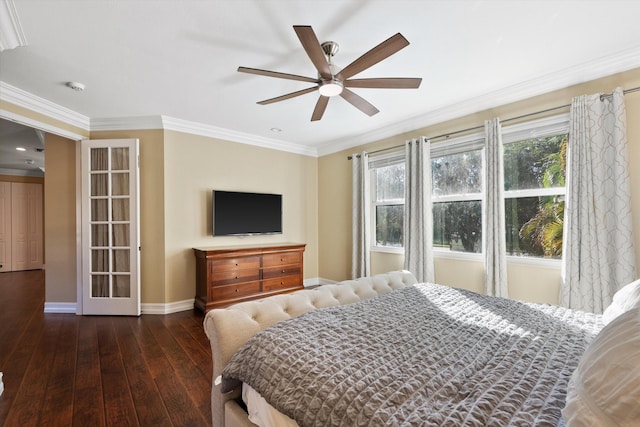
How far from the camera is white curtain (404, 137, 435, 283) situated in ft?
12.3

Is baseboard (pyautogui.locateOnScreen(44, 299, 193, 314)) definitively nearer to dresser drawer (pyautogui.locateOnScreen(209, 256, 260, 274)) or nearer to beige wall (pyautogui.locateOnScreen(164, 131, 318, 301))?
beige wall (pyautogui.locateOnScreen(164, 131, 318, 301))

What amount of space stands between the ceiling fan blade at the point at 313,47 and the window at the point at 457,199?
7.18ft

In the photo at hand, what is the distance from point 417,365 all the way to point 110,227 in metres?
4.12

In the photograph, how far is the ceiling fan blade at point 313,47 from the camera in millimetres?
1722

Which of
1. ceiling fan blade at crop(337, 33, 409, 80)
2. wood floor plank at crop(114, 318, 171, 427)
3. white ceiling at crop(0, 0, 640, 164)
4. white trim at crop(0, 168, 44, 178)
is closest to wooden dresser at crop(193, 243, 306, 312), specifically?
wood floor plank at crop(114, 318, 171, 427)

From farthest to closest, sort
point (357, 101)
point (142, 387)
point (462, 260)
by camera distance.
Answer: point (462, 260)
point (357, 101)
point (142, 387)

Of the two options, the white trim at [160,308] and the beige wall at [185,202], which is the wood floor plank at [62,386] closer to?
the white trim at [160,308]

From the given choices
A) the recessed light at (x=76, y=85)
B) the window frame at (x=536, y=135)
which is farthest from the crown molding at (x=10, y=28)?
the window frame at (x=536, y=135)

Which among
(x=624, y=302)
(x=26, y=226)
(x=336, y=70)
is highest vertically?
(x=336, y=70)

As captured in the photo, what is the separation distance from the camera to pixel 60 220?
12.8 ft

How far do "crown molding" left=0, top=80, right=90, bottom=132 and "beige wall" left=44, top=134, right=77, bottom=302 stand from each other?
45 centimetres

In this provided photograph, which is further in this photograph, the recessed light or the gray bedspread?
the recessed light

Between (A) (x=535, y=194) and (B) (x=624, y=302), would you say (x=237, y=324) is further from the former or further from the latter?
(A) (x=535, y=194)

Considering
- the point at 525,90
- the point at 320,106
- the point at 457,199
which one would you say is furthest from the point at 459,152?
the point at 320,106
